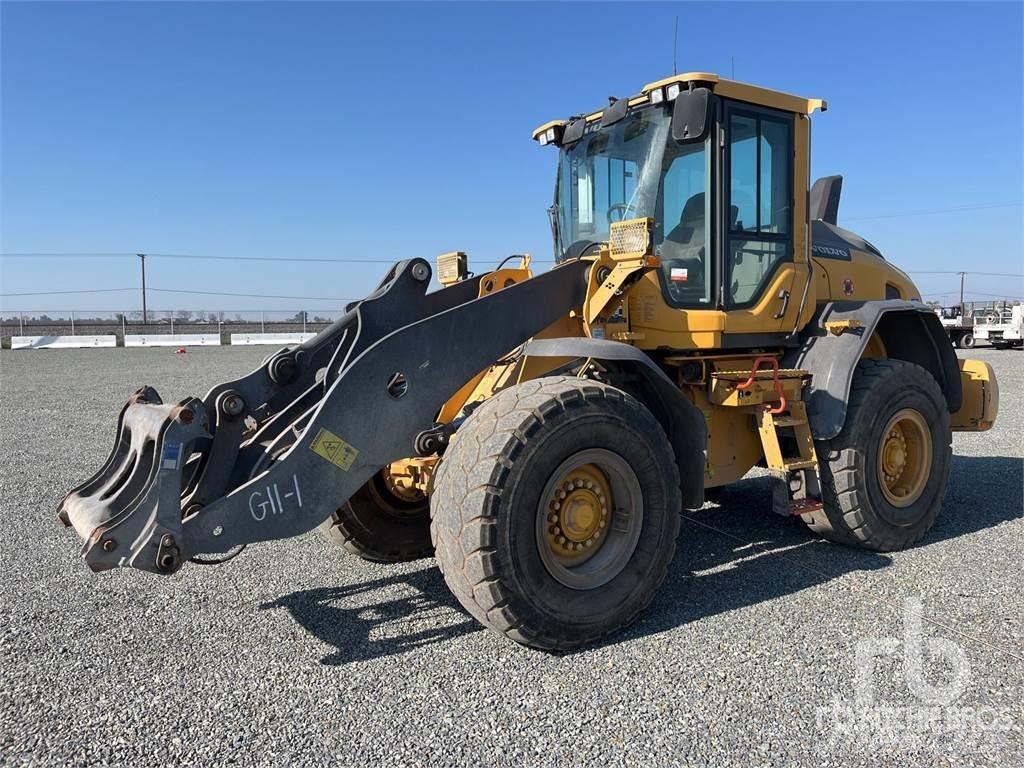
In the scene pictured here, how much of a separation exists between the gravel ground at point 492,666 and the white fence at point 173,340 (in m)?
35.0

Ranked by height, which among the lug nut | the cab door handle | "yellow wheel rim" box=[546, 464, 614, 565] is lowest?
"yellow wheel rim" box=[546, 464, 614, 565]

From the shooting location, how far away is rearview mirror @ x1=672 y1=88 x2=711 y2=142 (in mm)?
4707

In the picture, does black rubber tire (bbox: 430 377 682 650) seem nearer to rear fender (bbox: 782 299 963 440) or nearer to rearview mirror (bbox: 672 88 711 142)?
rearview mirror (bbox: 672 88 711 142)

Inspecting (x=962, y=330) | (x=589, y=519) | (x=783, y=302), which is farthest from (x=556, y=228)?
(x=962, y=330)

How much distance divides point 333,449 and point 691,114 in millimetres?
2957

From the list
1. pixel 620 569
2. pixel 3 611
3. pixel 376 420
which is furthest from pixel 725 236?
pixel 3 611

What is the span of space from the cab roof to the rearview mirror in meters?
0.16

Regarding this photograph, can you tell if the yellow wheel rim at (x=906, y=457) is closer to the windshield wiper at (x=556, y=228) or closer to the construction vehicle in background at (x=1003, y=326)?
the windshield wiper at (x=556, y=228)

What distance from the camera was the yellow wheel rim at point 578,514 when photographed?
4.07 m

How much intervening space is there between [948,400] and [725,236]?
303 centimetres

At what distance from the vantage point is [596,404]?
4066 mm

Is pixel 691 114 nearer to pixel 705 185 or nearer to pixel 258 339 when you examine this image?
pixel 705 185

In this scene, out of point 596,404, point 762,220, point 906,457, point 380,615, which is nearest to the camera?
point 596,404

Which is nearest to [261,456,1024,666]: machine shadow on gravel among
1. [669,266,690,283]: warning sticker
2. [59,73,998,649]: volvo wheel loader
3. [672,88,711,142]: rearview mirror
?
[59,73,998,649]: volvo wheel loader
